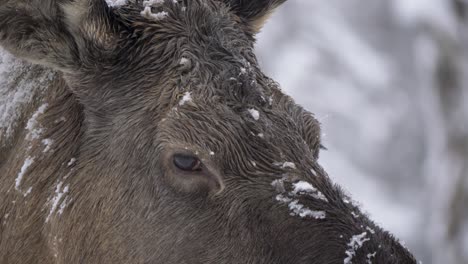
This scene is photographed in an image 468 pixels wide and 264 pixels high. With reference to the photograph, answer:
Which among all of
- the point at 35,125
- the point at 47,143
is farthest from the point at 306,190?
the point at 35,125

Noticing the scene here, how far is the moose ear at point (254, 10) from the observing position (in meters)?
5.81

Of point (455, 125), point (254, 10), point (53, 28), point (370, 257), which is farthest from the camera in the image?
point (455, 125)

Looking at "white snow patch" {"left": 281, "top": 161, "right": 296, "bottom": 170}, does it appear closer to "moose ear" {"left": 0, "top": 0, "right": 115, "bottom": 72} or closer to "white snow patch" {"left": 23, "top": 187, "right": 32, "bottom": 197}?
"moose ear" {"left": 0, "top": 0, "right": 115, "bottom": 72}

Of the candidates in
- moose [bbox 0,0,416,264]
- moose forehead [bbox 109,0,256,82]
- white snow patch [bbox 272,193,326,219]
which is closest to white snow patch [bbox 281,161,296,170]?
moose [bbox 0,0,416,264]

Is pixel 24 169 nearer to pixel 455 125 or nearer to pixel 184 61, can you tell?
pixel 184 61

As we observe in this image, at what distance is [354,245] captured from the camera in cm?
481

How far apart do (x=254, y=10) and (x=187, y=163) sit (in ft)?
4.32

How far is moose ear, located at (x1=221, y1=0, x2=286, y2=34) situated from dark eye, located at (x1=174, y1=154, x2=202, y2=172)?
1.13m

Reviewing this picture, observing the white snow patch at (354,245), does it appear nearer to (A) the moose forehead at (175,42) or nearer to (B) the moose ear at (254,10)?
(A) the moose forehead at (175,42)

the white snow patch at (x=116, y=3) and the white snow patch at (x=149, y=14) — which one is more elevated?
the white snow patch at (x=149, y=14)

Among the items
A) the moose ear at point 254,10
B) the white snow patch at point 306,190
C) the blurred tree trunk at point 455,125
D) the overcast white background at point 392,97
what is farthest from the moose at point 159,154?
the blurred tree trunk at point 455,125

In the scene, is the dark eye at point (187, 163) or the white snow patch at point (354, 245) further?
the dark eye at point (187, 163)

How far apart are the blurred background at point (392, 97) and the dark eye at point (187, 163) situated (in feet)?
35.6

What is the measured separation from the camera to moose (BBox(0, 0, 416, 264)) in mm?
4910
